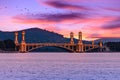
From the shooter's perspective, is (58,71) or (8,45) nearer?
(58,71)

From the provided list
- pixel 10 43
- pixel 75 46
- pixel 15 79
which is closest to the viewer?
pixel 15 79

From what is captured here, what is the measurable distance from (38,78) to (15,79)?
5.70 feet

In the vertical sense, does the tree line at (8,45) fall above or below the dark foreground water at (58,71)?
above

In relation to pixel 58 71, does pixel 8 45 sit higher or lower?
higher

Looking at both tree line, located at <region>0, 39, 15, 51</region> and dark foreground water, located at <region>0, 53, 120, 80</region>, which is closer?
dark foreground water, located at <region>0, 53, 120, 80</region>

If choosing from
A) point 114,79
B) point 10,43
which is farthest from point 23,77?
point 10,43

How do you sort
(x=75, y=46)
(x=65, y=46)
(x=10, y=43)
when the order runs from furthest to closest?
(x=10, y=43), (x=75, y=46), (x=65, y=46)

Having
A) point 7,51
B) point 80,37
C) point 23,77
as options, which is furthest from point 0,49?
point 23,77

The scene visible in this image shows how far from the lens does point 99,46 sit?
493ft

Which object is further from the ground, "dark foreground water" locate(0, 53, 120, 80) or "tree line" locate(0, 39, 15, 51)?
"tree line" locate(0, 39, 15, 51)

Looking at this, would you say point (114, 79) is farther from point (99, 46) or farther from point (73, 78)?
point (99, 46)

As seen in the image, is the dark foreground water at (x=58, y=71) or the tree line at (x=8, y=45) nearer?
the dark foreground water at (x=58, y=71)

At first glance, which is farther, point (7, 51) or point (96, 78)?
point (7, 51)

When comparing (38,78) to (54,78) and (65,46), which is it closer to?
(54,78)
